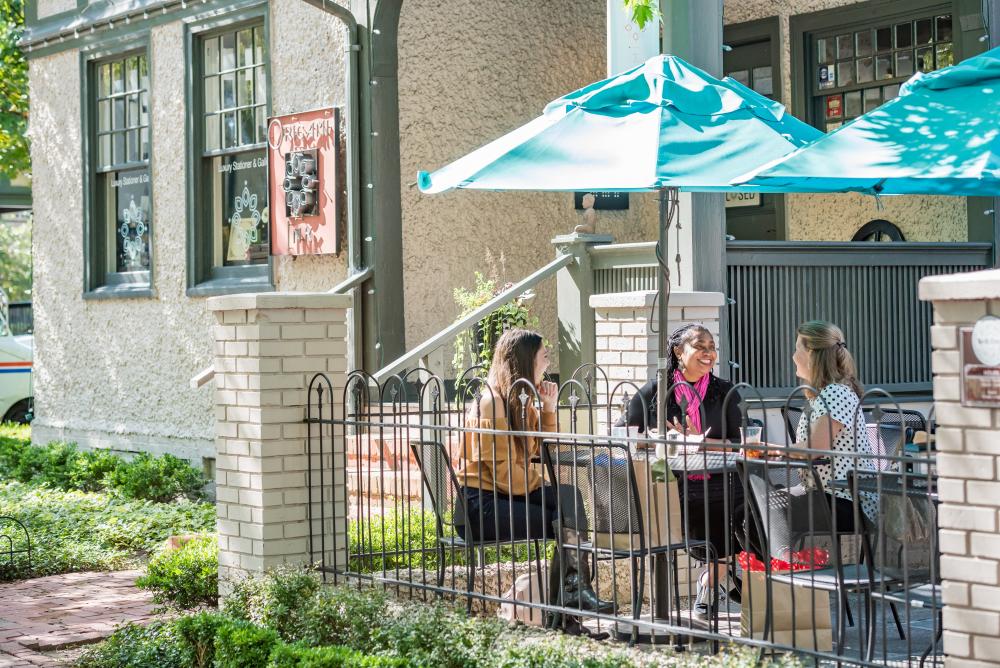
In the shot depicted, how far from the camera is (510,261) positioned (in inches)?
478

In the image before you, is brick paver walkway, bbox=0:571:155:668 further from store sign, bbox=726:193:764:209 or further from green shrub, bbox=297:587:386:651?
store sign, bbox=726:193:764:209

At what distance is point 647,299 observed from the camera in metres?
7.69

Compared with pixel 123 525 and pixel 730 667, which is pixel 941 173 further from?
pixel 123 525

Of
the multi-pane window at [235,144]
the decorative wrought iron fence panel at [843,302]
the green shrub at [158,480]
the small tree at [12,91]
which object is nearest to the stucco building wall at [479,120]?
the multi-pane window at [235,144]

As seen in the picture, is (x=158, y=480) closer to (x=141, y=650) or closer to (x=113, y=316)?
(x=113, y=316)

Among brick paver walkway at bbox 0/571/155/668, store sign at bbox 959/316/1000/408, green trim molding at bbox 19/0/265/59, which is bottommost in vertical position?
brick paver walkway at bbox 0/571/155/668

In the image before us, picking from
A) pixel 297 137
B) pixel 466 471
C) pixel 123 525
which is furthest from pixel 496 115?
pixel 466 471

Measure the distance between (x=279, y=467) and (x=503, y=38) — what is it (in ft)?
21.8

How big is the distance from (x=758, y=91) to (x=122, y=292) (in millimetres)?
6670

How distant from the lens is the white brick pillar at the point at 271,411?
21.2ft

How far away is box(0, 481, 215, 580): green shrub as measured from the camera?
8.91 metres

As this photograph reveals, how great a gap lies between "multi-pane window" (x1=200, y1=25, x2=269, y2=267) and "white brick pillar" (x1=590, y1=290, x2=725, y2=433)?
17.1 feet

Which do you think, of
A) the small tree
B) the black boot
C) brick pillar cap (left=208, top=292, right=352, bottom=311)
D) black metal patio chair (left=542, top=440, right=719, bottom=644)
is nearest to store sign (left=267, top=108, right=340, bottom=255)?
brick pillar cap (left=208, top=292, right=352, bottom=311)

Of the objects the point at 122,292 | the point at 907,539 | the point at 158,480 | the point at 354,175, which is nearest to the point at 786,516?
the point at 907,539
